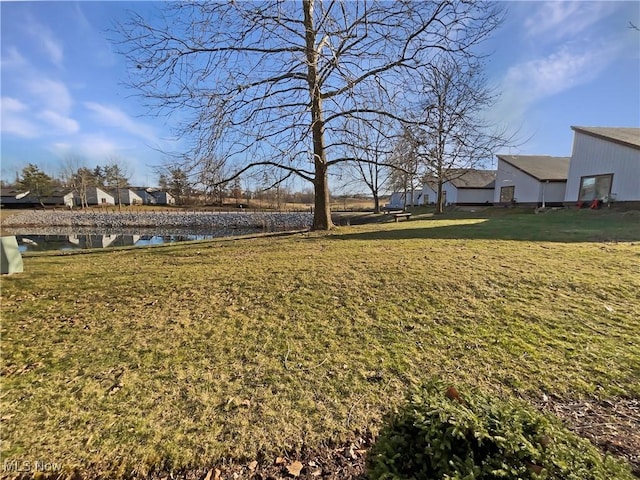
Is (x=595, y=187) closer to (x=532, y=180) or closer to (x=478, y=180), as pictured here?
(x=532, y=180)

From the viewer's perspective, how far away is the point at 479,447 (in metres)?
1.31

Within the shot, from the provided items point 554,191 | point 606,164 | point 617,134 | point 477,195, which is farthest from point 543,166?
point 606,164


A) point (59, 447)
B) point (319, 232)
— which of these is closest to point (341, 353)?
point (59, 447)

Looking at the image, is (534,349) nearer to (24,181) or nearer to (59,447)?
(59,447)

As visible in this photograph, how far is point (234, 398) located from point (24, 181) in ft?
220

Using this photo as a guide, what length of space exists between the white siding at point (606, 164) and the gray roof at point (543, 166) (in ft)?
9.51

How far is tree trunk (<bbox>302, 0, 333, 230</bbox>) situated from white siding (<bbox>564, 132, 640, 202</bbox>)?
53.5 ft

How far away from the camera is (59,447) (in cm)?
199

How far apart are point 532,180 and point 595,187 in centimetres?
535

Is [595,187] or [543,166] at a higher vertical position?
[543,166]

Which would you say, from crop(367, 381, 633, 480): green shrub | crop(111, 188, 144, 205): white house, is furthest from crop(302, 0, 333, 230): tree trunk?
crop(111, 188, 144, 205): white house

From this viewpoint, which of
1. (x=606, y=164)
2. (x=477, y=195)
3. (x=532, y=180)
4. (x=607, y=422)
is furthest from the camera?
(x=477, y=195)

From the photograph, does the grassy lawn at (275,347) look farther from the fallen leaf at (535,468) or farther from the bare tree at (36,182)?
the bare tree at (36,182)

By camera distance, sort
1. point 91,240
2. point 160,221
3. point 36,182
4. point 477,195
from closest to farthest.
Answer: point 91,240 < point 477,195 < point 160,221 < point 36,182
